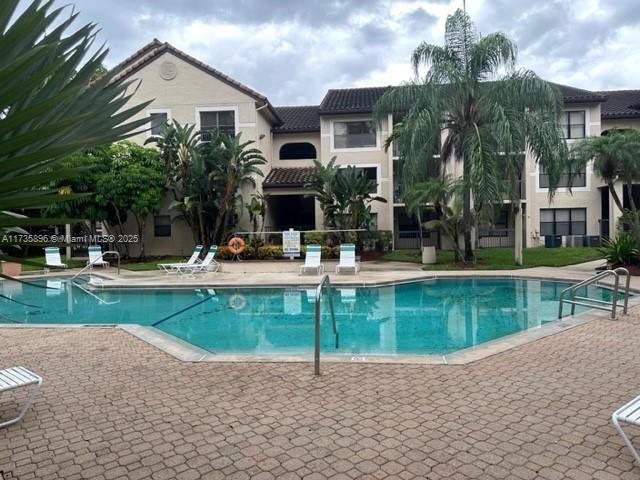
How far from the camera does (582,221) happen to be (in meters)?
27.7

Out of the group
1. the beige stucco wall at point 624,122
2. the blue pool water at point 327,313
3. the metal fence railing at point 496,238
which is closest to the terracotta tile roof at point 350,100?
the metal fence railing at point 496,238

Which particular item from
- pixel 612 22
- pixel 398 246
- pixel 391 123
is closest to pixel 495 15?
pixel 612 22

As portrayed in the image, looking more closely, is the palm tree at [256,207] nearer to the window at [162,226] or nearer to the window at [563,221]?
the window at [162,226]

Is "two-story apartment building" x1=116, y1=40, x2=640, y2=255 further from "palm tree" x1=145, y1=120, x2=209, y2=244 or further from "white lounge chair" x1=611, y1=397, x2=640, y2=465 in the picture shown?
"white lounge chair" x1=611, y1=397, x2=640, y2=465

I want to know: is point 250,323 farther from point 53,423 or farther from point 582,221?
point 582,221

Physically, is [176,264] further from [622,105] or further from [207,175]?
[622,105]

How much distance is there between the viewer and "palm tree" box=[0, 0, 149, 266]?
3.88 ft

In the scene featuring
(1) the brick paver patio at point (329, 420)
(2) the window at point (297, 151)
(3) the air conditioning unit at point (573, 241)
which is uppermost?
(2) the window at point (297, 151)

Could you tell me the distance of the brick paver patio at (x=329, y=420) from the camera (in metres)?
3.64

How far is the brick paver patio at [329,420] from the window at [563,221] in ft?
76.2

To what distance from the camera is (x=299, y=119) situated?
29.9 metres

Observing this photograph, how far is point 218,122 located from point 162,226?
6.54m

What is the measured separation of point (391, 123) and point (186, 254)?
13498 mm

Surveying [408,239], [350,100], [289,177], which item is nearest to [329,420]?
[289,177]
